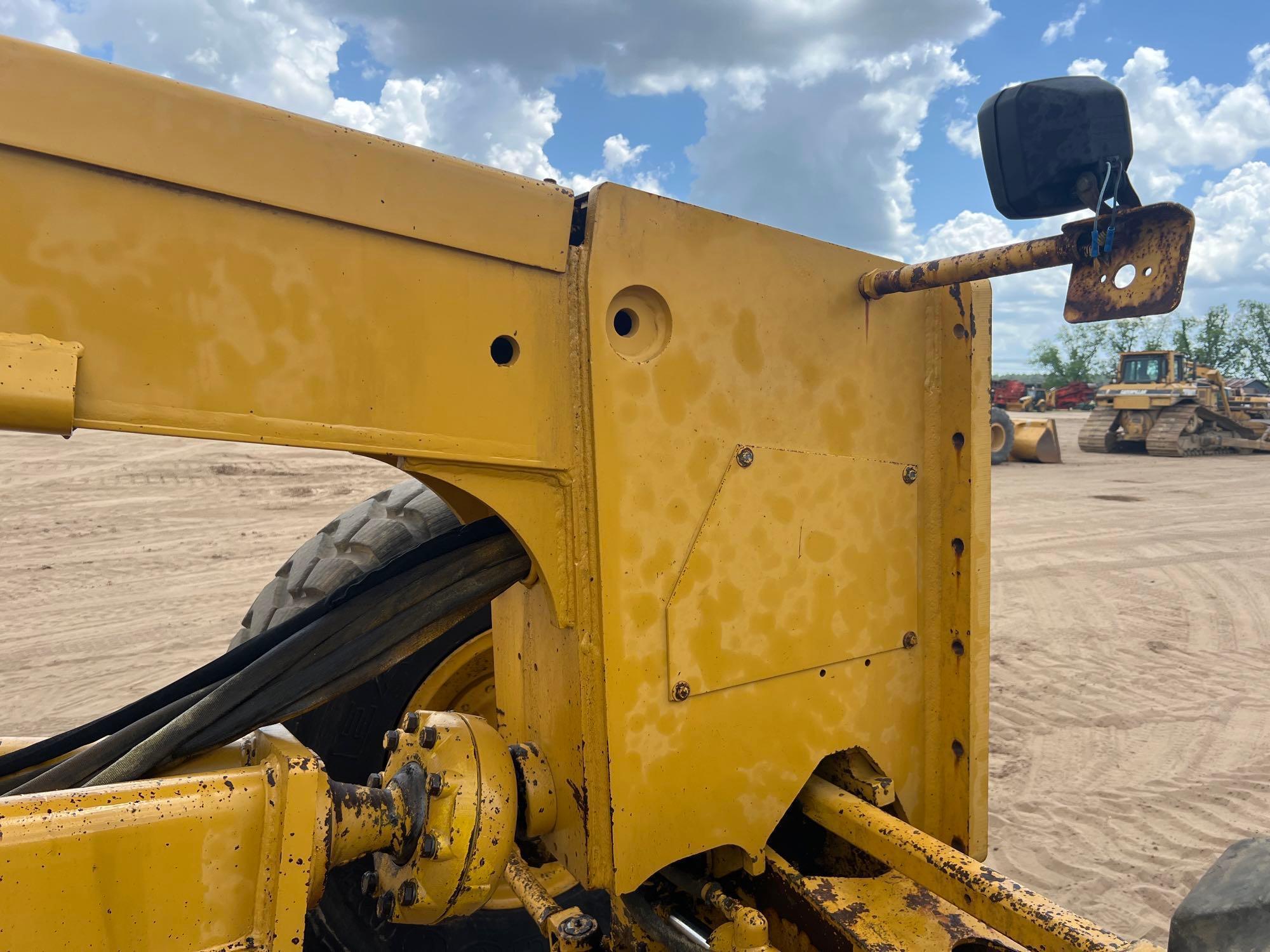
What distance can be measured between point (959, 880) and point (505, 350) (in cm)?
124

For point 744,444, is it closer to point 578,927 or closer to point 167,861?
point 578,927

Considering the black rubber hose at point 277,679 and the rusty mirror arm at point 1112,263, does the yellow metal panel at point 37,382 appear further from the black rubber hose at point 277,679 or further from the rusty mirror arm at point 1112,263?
the rusty mirror arm at point 1112,263

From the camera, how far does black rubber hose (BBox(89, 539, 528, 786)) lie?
1.38m

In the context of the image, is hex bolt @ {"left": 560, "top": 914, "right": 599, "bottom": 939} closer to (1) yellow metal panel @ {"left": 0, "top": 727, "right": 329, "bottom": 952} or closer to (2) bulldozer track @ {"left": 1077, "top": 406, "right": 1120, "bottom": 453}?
(1) yellow metal panel @ {"left": 0, "top": 727, "right": 329, "bottom": 952}

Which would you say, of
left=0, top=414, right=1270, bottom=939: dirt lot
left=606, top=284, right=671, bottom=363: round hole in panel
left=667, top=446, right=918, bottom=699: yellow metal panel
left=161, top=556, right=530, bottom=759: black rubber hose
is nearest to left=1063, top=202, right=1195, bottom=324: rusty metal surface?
left=667, top=446, right=918, bottom=699: yellow metal panel

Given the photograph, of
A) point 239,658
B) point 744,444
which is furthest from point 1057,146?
point 239,658

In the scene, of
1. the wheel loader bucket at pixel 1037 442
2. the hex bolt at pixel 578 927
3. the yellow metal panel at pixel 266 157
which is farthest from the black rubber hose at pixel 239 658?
the wheel loader bucket at pixel 1037 442

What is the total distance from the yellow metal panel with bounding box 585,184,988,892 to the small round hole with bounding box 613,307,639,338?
19 mm

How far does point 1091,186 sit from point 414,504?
1.87 m

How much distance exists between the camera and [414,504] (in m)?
2.48

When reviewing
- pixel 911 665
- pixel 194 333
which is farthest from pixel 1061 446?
pixel 194 333

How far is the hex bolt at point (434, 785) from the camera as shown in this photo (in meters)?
1.49

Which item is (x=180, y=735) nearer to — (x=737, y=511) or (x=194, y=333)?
(x=194, y=333)

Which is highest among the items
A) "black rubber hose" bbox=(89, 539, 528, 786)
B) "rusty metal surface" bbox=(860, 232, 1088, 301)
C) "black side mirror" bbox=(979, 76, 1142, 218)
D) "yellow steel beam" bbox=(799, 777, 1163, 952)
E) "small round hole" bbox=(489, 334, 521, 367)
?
"black side mirror" bbox=(979, 76, 1142, 218)
